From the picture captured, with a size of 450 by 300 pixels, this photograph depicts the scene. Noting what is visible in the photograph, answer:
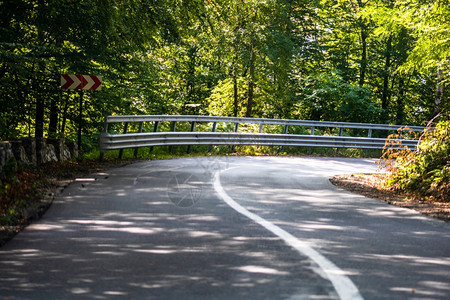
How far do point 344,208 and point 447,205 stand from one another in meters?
2.19

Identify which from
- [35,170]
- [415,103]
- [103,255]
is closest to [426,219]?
[103,255]

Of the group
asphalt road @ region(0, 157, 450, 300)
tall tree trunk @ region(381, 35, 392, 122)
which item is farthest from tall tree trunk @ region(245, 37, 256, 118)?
asphalt road @ region(0, 157, 450, 300)

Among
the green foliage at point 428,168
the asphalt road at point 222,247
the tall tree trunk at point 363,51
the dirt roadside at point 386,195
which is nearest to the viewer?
the asphalt road at point 222,247

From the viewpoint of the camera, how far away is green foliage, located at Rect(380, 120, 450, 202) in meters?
11.3

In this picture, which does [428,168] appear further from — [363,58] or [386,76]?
[363,58]

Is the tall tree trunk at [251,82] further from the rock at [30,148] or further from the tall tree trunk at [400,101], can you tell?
the rock at [30,148]

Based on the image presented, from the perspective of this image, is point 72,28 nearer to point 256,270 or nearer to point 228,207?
point 228,207

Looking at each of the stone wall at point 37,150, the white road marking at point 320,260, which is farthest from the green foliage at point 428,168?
the stone wall at point 37,150

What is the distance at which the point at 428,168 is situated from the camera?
12188 mm

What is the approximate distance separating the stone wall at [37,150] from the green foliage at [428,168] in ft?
24.8

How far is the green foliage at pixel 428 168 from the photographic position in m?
11.3

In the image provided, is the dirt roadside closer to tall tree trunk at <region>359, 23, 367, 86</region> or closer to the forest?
the forest

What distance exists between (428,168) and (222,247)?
23.9 feet

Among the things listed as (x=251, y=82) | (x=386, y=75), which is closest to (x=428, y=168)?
(x=251, y=82)
